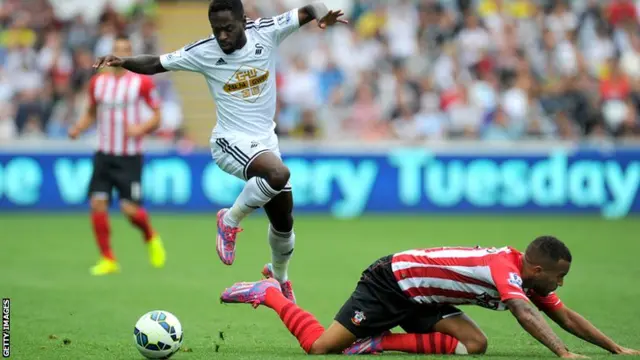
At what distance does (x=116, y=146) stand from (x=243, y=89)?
412 centimetres

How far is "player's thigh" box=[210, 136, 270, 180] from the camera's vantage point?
332 inches

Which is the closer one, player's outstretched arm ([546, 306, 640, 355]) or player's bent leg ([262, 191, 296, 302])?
player's outstretched arm ([546, 306, 640, 355])

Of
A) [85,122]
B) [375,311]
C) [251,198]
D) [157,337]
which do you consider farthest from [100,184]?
[375,311]

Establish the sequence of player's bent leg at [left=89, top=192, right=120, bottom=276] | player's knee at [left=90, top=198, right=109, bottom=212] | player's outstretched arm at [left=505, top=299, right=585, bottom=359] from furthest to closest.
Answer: player's knee at [left=90, top=198, right=109, bottom=212] < player's bent leg at [left=89, top=192, right=120, bottom=276] < player's outstretched arm at [left=505, top=299, right=585, bottom=359]

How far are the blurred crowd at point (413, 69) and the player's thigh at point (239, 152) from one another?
10639 millimetres

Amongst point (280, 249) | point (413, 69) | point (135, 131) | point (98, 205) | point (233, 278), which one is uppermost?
point (413, 69)

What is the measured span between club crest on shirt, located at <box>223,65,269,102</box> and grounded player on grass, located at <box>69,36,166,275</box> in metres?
3.80

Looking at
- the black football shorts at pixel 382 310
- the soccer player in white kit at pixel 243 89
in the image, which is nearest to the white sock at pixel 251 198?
the soccer player in white kit at pixel 243 89

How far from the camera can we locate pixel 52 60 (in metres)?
20.3

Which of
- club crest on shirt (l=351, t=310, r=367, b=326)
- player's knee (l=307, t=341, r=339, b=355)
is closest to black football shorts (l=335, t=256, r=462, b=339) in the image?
club crest on shirt (l=351, t=310, r=367, b=326)

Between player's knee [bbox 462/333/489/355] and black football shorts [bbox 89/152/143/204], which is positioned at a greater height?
black football shorts [bbox 89/152/143/204]

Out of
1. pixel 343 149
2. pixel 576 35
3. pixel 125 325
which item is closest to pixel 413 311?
pixel 125 325

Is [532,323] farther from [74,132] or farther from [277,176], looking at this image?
[74,132]

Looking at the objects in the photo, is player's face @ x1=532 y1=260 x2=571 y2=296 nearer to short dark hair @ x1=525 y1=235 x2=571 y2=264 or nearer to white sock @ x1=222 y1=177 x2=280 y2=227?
short dark hair @ x1=525 y1=235 x2=571 y2=264
